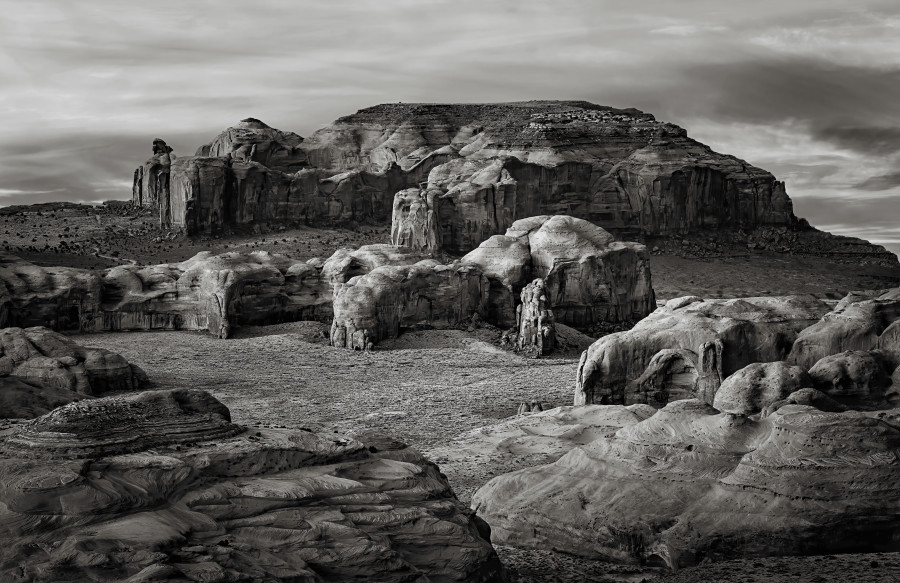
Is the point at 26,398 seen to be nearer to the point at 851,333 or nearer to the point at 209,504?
the point at 209,504

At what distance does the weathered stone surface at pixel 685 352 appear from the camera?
33688mm

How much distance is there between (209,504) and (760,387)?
18.2 meters

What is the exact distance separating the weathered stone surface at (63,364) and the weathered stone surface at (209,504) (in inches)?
882

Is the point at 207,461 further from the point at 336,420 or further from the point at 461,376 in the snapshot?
the point at 461,376

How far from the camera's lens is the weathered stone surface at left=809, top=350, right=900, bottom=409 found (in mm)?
29016

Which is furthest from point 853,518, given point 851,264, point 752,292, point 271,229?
point 851,264

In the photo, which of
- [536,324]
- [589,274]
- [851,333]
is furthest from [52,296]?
[851,333]

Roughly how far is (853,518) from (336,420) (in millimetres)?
19724

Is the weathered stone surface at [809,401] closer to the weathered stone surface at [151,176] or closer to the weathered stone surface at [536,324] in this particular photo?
the weathered stone surface at [536,324]

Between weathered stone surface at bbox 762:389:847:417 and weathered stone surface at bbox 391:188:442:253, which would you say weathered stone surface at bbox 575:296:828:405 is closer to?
weathered stone surface at bbox 762:389:847:417

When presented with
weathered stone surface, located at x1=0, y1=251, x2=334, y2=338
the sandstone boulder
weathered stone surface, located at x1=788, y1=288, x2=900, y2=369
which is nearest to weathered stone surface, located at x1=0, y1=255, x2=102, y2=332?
weathered stone surface, located at x1=0, y1=251, x2=334, y2=338

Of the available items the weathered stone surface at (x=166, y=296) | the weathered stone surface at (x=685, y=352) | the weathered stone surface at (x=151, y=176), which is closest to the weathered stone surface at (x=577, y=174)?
the weathered stone surface at (x=151, y=176)

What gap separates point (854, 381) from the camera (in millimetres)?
29281

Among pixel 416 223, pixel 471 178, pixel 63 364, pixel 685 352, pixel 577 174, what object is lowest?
pixel 63 364
